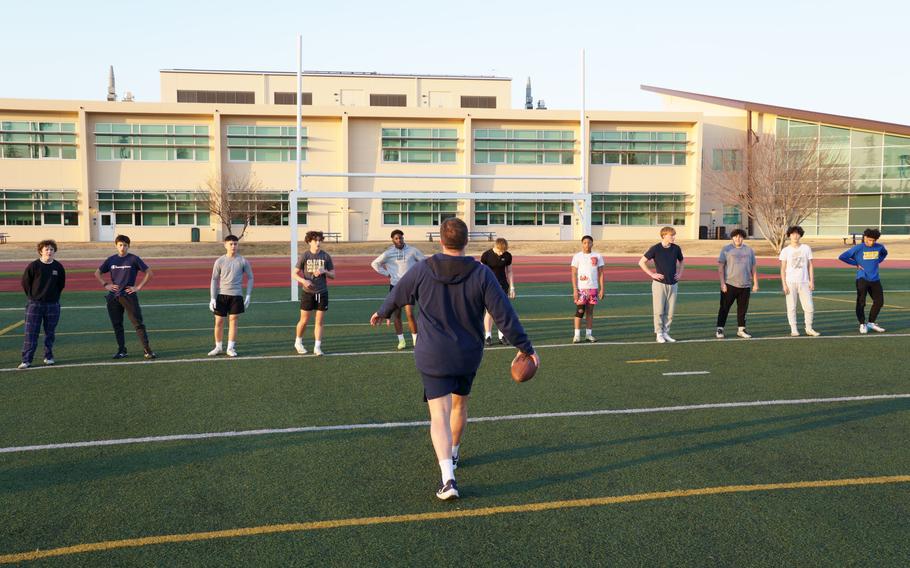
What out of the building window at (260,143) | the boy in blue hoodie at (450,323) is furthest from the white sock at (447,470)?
the building window at (260,143)

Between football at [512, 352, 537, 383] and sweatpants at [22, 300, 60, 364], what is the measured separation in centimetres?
762

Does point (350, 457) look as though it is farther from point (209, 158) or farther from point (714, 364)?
point (209, 158)

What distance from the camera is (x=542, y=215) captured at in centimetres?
5306

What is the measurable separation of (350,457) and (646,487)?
2.34 m

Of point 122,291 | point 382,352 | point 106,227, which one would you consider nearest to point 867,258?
point 382,352

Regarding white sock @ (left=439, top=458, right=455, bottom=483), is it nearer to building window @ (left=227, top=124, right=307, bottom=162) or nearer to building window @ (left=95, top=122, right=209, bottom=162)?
building window @ (left=227, top=124, right=307, bottom=162)

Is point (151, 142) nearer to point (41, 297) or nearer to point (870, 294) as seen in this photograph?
point (41, 297)

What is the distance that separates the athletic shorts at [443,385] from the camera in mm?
5141

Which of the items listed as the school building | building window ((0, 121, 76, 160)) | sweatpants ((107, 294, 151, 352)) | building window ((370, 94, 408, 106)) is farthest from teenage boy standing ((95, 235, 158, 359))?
building window ((370, 94, 408, 106))

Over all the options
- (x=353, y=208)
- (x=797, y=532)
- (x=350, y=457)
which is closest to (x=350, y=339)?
(x=350, y=457)

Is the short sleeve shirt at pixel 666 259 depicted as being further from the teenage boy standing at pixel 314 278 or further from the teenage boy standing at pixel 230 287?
the teenage boy standing at pixel 230 287

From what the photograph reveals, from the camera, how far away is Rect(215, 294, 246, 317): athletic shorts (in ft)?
35.7

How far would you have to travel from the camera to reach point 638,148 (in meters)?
52.9

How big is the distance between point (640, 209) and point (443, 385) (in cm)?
5078
